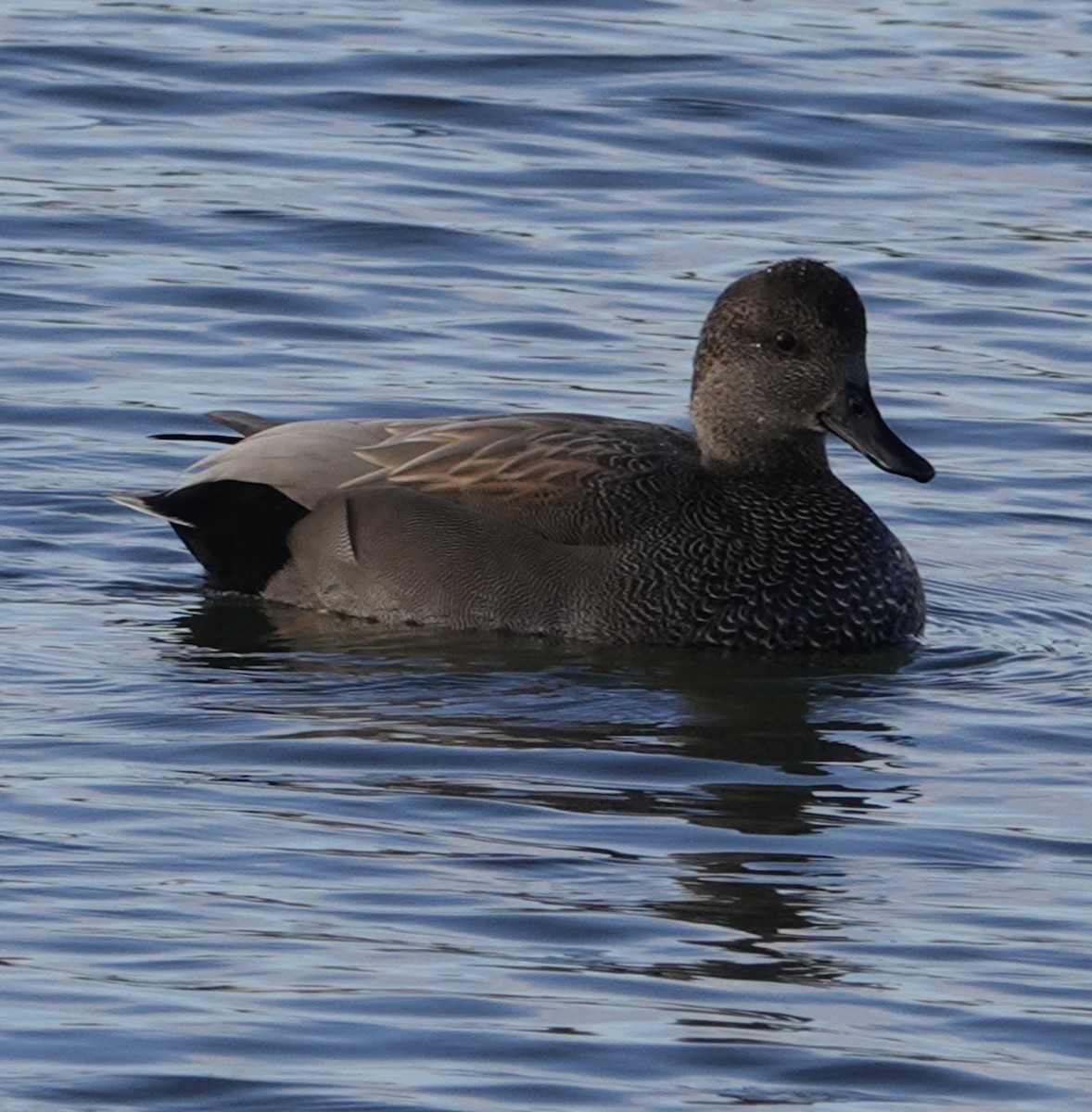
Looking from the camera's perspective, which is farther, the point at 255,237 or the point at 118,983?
the point at 255,237

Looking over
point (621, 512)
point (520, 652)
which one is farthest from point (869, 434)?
point (520, 652)

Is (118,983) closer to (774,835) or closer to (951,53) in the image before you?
(774,835)

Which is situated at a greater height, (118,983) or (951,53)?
(951,53)

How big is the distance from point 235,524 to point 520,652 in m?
1.13

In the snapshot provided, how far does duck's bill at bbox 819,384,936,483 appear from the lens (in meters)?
10.2

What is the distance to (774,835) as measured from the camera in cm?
808

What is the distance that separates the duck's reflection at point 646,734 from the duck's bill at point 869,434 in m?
0.59

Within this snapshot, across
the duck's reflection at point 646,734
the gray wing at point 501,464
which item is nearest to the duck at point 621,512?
the gray wing at point 501,464

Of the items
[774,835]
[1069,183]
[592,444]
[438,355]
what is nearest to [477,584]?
[592,444]

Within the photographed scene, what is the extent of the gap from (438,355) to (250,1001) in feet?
23.0

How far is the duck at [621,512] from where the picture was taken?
10109 mm

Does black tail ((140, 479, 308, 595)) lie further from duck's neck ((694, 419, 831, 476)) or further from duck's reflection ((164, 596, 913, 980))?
duck's neck ((694, 419, 831, 476))

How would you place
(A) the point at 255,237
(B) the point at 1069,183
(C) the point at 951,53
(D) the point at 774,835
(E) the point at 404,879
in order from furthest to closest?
(C) the point at 951,53 < (B) the point at 1069,183 < (A) the point at 255,237 < (D) the point at 774,835 < (E) the point at 404,879

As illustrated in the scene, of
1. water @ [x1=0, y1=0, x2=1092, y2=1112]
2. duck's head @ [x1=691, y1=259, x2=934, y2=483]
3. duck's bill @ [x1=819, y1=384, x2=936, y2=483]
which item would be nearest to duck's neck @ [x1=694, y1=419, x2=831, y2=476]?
duck's head @ [x1=691, y1=259, x2=934, y2=483]
